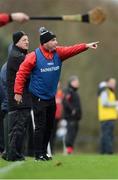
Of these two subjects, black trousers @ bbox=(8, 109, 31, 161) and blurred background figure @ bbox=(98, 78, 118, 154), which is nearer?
black trousers @ bbox=(8, 109, 31, 161)

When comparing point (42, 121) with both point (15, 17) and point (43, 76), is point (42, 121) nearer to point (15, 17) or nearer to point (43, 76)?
point (43, 76)

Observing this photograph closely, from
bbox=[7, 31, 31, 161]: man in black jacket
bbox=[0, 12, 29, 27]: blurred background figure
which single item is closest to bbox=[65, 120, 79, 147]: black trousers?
bbox=[7, 31, 31, 161]: man in black jacket

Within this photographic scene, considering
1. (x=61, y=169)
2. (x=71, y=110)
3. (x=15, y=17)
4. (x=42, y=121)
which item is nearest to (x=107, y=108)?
(x=71, y=110)

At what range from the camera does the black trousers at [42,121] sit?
16203 millimetres

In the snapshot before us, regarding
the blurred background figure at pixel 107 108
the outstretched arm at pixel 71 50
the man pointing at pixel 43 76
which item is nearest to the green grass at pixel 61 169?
the man pointing at pixel 43 76

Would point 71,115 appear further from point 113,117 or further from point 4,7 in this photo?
point 4,7

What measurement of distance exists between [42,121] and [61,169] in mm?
1560

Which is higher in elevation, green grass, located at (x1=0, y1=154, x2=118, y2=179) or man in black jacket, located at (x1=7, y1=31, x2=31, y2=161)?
man in black jacket, located at (x1=7, y1=31, x2=31, y2=161)

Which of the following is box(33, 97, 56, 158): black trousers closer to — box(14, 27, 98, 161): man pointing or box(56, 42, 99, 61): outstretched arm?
box(14, 27, 98, 161): man pointing

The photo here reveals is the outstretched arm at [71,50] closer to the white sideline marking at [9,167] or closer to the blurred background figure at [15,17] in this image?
the white sideline marking at [9,167]

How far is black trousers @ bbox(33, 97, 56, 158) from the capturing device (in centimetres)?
1620

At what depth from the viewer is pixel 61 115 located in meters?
25.3

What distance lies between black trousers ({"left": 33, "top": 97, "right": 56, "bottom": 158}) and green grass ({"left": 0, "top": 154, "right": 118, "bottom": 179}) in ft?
0.89

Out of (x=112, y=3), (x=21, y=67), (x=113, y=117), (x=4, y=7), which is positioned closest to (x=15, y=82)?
(x=21, y=67)
